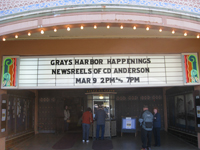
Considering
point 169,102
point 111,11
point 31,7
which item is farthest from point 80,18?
point 169,102

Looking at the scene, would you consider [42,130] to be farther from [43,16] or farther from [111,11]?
[111,11]

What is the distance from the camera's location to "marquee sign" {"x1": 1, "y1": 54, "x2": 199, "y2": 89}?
28.1ft

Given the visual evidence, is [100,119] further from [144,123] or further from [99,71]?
[99,71]

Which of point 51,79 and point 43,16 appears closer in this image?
point 43,16

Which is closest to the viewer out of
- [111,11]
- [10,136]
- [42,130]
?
[111,11]

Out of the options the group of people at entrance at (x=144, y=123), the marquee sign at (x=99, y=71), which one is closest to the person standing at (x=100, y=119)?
the group of people at entrance at (x=144, y=123)

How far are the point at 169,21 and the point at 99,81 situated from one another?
11.8ft

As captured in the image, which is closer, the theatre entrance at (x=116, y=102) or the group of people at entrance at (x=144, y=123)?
the group of people at entrance at (x=144, y=123)

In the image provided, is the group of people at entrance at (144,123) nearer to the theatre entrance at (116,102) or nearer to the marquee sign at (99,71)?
the theatre entrance at (116,102)

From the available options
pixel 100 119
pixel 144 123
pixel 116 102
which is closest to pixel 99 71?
pixel 144 123

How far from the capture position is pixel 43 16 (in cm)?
696

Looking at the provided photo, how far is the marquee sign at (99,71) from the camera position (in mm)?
8578

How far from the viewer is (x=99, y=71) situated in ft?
28.4

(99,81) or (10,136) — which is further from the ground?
(99,81)
